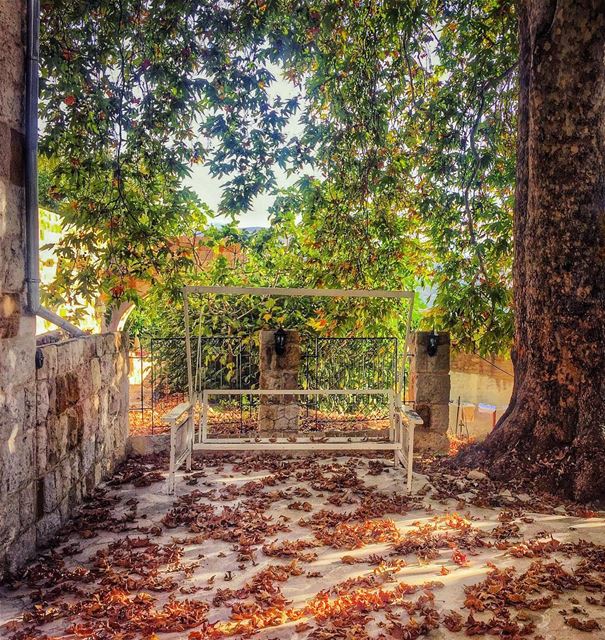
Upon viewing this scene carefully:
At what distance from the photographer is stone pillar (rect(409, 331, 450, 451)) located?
6609mm

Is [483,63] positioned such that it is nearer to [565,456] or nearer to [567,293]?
[567,293]

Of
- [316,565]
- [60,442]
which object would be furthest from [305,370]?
[316,565]

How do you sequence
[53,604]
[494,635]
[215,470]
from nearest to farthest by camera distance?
[494,635] → [53,604] → [215,470]

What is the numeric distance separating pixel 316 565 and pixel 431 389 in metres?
3.69

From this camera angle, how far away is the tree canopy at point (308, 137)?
5.67 m

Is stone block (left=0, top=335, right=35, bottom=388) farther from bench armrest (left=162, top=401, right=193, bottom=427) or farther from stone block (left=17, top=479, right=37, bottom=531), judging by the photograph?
bench armrest (left=162, top=401, right=193, bottom=427)

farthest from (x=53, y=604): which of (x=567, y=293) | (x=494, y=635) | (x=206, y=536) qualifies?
(x=567, y=293)

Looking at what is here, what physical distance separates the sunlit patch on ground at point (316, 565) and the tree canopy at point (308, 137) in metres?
2.49

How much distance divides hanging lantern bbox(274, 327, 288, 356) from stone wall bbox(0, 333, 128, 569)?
1.83 metres

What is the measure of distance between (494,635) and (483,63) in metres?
6.46

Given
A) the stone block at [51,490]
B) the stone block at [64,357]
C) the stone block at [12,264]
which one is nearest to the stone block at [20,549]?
the stone block at [51,490]

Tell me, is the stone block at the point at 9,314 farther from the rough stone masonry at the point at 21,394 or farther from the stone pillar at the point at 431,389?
the stone pillar at the point at 431,389

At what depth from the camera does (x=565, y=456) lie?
475 cm

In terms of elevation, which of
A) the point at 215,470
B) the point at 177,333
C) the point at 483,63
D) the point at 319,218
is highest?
the point at 483,63
